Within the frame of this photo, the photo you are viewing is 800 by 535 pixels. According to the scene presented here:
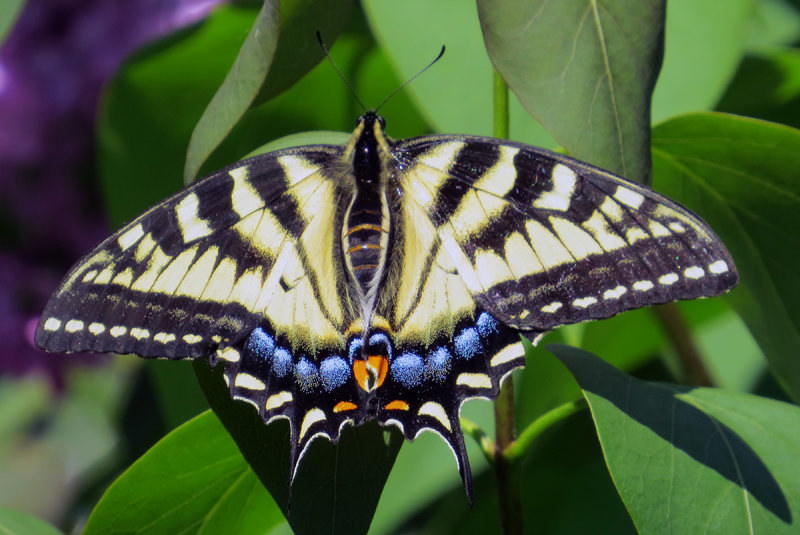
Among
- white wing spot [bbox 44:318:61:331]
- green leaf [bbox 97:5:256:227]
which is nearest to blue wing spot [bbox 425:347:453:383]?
white wing spot [bbox 44:318:61:331]

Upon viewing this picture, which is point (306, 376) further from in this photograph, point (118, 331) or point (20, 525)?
point (20, 525)

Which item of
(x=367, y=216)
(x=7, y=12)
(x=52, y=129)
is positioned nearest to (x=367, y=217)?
(x=367, y=216)

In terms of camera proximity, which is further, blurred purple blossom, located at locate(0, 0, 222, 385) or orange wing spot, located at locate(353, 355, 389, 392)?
blurred purple blossom, located at locate(0, 0, 222, 385)

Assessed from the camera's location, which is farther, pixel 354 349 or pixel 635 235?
pixel 354 349

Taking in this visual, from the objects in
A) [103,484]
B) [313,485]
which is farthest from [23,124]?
[313,485]

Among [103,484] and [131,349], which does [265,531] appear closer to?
[131,349]

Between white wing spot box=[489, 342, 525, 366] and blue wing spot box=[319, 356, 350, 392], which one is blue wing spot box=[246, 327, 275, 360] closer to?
blue wing spot box=[319, 356, 350, 392]
